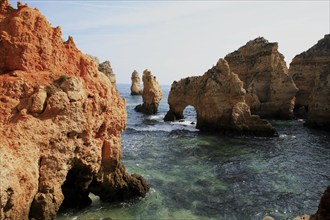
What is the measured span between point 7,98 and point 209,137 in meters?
26.9

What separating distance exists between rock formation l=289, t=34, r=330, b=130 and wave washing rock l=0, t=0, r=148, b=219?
33.3m

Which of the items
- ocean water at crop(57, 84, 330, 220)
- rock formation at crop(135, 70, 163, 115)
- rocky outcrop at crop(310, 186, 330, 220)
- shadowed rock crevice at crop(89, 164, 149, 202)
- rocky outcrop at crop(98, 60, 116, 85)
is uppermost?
rocky outcrop at crop(98, 60, 116, 85)

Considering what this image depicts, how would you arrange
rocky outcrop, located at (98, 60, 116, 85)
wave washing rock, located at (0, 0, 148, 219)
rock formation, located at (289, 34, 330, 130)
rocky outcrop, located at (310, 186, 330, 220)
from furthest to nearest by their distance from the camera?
rocky outcrop, located at (98, 60, 116, 85), rock formation, located at (289, 34, 330, 130), wave washing rock, located at (0, 0, 148, 219), rocky outcrop, located at (310, 186, 330, 220)

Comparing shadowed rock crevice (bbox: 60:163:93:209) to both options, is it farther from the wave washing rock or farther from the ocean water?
the ocean water

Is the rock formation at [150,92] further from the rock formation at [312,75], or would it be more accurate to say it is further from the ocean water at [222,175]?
the rock formation at [312,75]

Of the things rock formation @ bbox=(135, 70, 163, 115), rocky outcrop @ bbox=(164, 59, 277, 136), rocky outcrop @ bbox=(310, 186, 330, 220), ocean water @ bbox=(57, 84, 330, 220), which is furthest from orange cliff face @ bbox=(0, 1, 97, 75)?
rock formation @ bbox=(135, 70, 163, 115)

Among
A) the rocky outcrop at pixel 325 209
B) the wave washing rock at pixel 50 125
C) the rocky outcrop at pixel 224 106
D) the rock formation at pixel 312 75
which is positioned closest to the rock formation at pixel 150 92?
the rocky outcrop at pixel 224 106

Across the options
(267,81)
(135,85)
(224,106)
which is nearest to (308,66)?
(267,81)

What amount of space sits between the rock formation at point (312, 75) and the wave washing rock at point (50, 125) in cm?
3330

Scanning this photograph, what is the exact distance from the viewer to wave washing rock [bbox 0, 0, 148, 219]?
1088cm

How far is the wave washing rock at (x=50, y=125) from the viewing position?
35.7 ft

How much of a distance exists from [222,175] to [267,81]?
33.9m

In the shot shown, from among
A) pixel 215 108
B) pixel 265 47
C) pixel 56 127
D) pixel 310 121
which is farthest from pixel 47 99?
pixel 265 47

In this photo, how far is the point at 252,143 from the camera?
3297 cm
